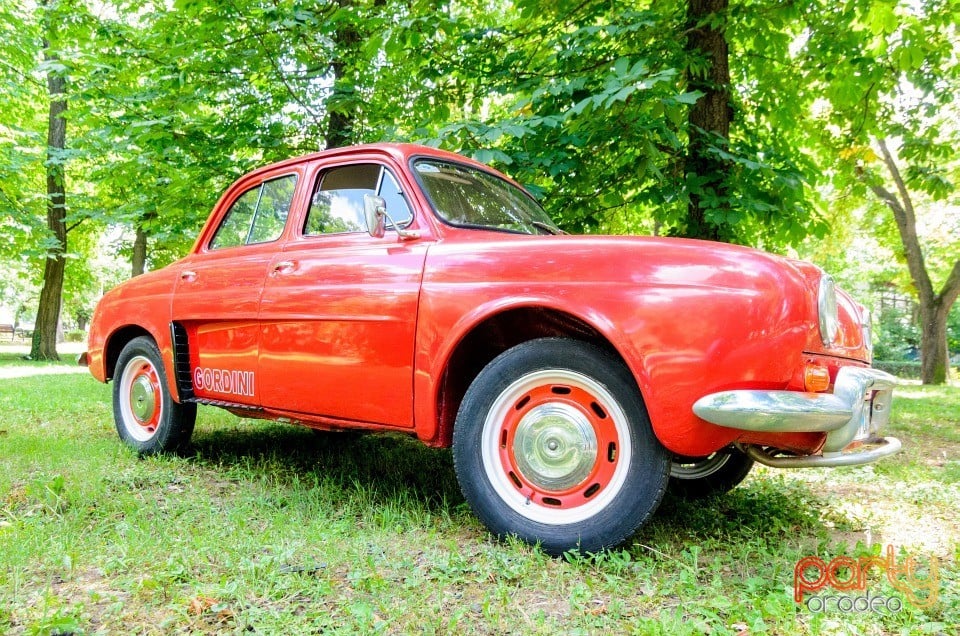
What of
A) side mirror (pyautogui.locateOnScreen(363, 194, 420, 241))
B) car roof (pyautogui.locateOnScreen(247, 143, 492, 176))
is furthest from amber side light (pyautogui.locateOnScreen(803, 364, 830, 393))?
car roof (pyautogui.locateOnScreen(247, 143, 492, 176))

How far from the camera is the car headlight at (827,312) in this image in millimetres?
2703

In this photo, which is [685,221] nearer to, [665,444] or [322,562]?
[665,444]

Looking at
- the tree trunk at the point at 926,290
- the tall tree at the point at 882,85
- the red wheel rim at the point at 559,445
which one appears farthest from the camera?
the tree trunk at the point at 926,290

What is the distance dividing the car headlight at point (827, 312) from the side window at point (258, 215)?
10.1 ft

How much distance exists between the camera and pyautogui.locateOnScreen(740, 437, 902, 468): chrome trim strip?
8.55 ft

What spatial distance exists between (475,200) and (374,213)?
715 mm

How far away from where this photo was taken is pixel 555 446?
2895 mm

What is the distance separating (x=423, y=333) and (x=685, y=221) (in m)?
4.11

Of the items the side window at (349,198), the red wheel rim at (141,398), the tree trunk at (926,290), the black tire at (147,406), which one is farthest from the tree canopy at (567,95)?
the tree trunk at (926,290)

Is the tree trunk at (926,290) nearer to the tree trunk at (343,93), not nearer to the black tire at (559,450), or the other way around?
the tree trunk at (343,93)

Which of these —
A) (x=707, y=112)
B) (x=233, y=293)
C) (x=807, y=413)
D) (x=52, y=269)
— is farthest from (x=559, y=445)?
(x=52, y=269)

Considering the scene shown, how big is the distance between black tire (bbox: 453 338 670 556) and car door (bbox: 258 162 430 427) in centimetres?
48

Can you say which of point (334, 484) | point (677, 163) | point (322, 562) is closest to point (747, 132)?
point (677, 163)

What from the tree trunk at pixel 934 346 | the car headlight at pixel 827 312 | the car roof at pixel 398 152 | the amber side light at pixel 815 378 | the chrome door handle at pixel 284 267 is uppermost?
the car roof at pixel 398 152
